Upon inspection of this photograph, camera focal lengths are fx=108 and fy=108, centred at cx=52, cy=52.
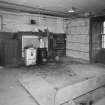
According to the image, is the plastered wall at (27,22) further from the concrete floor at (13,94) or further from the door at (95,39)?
the concrete floor at (13,94)

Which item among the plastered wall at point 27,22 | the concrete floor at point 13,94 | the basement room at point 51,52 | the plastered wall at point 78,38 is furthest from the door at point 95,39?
the concrete floor at point 13,94

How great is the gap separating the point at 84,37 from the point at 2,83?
4848mm

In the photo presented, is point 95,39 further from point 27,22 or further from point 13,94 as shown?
point 13,94

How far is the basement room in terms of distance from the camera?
291cm

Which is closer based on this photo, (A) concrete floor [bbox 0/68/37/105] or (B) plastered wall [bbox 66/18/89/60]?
(A) concrete floor [bbox 0/68/37/105]

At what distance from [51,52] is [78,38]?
190cm

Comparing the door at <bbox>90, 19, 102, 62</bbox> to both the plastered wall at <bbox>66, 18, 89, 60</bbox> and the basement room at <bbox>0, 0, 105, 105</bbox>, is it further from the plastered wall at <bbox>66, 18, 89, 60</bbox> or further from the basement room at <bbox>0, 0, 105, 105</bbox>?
the plastered wall at <bbox>66, 18, 89, 60</bbox>

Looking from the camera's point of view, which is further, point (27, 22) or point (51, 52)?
point (51, 52)

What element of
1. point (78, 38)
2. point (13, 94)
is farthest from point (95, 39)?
point (13, 94)

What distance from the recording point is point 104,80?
13.1ft

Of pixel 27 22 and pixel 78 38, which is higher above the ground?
pixel 27 22

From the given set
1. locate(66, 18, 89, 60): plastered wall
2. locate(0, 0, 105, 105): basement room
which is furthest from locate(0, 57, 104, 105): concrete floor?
locate(66, 18, 89, 60): plastered wall

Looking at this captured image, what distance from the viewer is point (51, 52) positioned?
22.6 feet

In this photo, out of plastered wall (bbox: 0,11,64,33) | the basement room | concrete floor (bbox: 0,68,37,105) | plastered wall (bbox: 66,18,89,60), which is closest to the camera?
concrete floor (bbox: 0,68,37,105)
